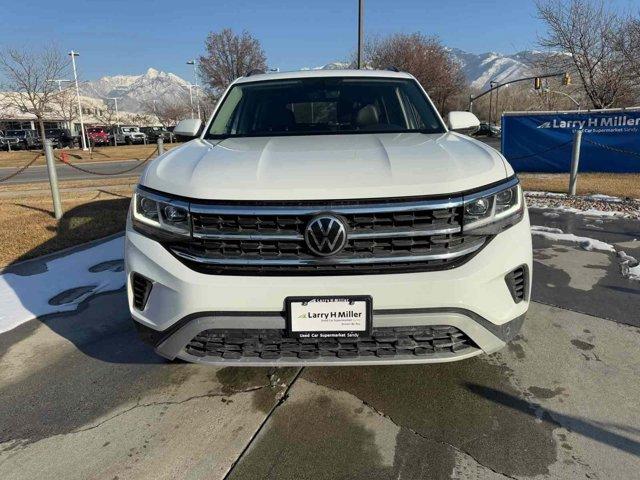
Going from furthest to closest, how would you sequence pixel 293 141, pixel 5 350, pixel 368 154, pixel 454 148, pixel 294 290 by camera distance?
pixel 5 350 → pixel 293 141 → pixel 454 148 → pixel 368 154 → pixel 294 290

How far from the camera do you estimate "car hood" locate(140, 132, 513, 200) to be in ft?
7.18

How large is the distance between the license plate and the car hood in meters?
0.46

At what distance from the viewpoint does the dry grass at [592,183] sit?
9555 millimetres

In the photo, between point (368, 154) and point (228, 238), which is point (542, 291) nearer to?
point (368, 154)

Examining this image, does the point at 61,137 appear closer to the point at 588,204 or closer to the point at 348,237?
the point at 588,204

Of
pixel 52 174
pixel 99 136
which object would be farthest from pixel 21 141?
pixel 52 174

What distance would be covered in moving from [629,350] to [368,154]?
2167 millimetres

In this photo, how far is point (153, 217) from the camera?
7.91ft

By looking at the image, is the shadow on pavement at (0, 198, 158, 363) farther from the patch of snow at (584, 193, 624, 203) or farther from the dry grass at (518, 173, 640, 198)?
the dry grass at (518, 173, 640, 198)

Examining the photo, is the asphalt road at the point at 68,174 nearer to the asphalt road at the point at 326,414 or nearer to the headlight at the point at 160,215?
the asphalt road at the point at 326,414

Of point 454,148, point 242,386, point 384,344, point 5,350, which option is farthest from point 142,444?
point 454,148

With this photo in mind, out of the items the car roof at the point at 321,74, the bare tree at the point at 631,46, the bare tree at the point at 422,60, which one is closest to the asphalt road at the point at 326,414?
the car roof at the point at 321,74

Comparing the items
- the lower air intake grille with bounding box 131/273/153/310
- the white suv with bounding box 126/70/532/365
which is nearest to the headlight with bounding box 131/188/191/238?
the white suv with bounding box 126/70/532/365

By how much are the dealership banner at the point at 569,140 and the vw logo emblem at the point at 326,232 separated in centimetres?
1168
